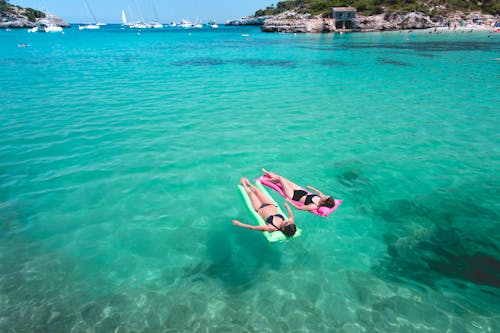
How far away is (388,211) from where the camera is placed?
824 centimetres

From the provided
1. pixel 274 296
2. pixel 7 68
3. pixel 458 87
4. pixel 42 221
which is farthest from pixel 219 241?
pixel 7 68

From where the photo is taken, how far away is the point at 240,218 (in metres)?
8.10

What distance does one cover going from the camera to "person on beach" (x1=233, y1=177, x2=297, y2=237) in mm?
6555

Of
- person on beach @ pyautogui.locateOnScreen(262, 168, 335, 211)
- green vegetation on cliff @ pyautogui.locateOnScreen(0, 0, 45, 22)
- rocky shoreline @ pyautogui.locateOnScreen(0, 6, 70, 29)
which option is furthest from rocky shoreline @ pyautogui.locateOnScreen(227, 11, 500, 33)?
green vegetation on cliff @ pyautogui.locateOnScreen(0, 0, 45, 22)

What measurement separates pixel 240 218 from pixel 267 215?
1153mm

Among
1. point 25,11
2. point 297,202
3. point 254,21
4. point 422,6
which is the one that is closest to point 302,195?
point 297,202

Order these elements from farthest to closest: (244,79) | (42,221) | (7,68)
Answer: (7,68), (244,79), (42,221)

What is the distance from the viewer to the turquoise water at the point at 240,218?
18.2 ft

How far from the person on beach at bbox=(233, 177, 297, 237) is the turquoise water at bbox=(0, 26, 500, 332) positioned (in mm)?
584

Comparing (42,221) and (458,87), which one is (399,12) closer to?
(458,87)

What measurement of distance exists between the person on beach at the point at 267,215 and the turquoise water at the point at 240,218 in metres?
0.58

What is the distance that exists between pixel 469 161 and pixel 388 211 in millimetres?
5189

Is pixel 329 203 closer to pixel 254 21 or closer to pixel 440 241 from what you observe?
pixel 440 241

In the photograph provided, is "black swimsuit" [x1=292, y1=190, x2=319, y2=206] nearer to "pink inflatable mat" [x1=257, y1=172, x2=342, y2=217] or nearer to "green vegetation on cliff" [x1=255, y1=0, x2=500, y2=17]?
"pink inflatable mat" [x1=257, y1=172, x2=342, y2=217]
